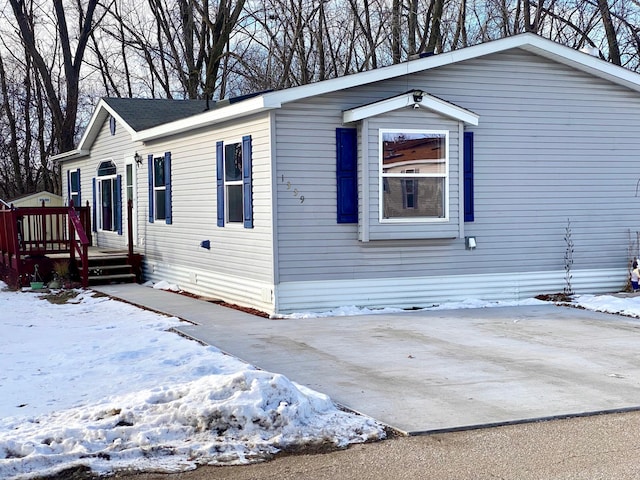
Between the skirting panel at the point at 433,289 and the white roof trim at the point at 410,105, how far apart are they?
2268 mm

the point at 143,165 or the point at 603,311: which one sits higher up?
the point at 143,165

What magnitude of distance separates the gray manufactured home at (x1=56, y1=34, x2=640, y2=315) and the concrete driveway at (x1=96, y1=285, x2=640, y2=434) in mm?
755

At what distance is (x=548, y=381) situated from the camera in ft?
22.2

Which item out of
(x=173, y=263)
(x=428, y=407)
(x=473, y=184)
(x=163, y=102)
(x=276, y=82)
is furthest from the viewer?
(x=276, y=82)

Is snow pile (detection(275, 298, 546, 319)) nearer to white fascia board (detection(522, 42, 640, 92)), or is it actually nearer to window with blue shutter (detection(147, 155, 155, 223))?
white fascia board (detection(522, 42, 640, 92))

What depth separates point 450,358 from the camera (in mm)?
7781

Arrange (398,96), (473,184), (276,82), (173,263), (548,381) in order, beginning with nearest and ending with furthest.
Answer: (548,381) → (398,96) → (473,184) → (173,263) → (276,82)

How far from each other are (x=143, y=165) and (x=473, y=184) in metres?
7.01

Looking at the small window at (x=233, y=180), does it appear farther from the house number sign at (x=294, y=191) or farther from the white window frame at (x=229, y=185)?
the house number sign at (x=294, y=191)

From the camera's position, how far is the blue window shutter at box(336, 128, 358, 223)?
10852 millimetres

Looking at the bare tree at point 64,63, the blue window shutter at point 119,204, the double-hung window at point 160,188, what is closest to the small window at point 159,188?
the double-hung window at point 160,188

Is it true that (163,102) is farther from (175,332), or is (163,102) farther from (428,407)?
(428,407)

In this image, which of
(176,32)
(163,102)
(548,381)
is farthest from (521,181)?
(176,32)

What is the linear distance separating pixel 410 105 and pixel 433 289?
2655 mm
